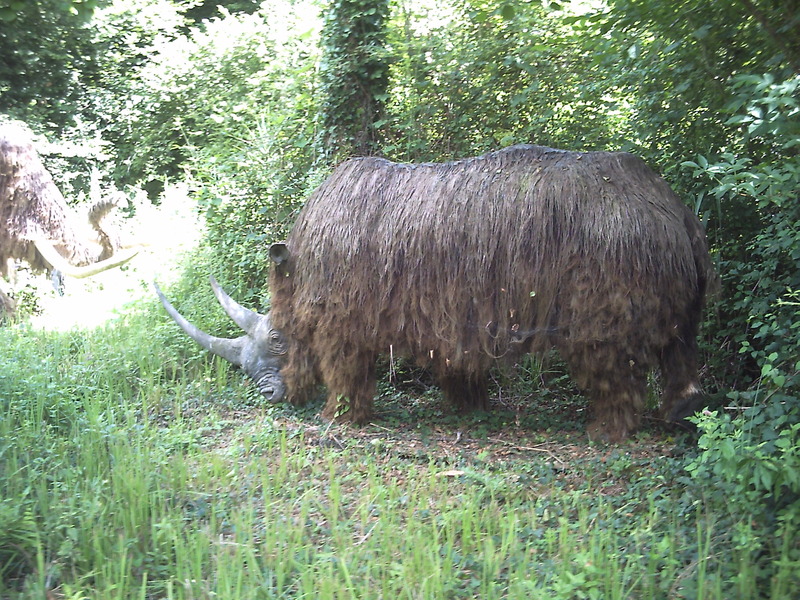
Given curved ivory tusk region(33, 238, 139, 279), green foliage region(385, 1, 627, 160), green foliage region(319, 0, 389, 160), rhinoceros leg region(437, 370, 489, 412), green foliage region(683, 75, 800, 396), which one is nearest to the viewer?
green foliage region(683, 75, 800, 396)

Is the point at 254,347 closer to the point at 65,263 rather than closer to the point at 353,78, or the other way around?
the point at 353,78

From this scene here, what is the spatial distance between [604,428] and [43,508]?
3.19 meters

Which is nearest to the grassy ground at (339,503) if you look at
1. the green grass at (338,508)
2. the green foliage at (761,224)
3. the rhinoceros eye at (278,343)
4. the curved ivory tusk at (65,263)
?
the green grass at (338,508)

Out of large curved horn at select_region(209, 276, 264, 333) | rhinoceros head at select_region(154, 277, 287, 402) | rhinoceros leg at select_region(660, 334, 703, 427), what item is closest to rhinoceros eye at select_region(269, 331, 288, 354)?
rhinoceros head at select_region(154, 277, 287, 402)

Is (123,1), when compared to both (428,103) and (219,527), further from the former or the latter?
(219,527)

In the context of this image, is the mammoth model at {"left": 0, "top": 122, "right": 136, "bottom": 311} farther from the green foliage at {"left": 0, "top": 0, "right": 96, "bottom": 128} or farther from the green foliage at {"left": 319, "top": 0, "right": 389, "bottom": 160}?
the green foliage at {"left": 319, "top": 0, "right": 389, "bottom": 160}

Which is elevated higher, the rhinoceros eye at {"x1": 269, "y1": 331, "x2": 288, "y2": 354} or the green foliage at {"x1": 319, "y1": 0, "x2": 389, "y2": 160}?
the green foliage at {"x1": 319, "y1": 0, "x2": 389, "y2": 160}

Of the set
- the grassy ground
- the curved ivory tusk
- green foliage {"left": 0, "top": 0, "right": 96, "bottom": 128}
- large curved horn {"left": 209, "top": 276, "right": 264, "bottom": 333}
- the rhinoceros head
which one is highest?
green foliage {"left": 0, "top": 0, "right": 96, "bottom": 128}

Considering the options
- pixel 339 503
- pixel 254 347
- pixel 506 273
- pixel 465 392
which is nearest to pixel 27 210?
pixel 254 347

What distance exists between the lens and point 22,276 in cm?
900

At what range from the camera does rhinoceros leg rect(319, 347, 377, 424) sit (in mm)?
5105

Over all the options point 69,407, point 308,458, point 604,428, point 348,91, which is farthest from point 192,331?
point 604,428

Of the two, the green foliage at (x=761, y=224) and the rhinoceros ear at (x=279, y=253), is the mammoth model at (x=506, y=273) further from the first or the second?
the green foliage at (x=761, y=224)

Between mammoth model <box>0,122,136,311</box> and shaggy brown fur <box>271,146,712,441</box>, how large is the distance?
13.1 ft
